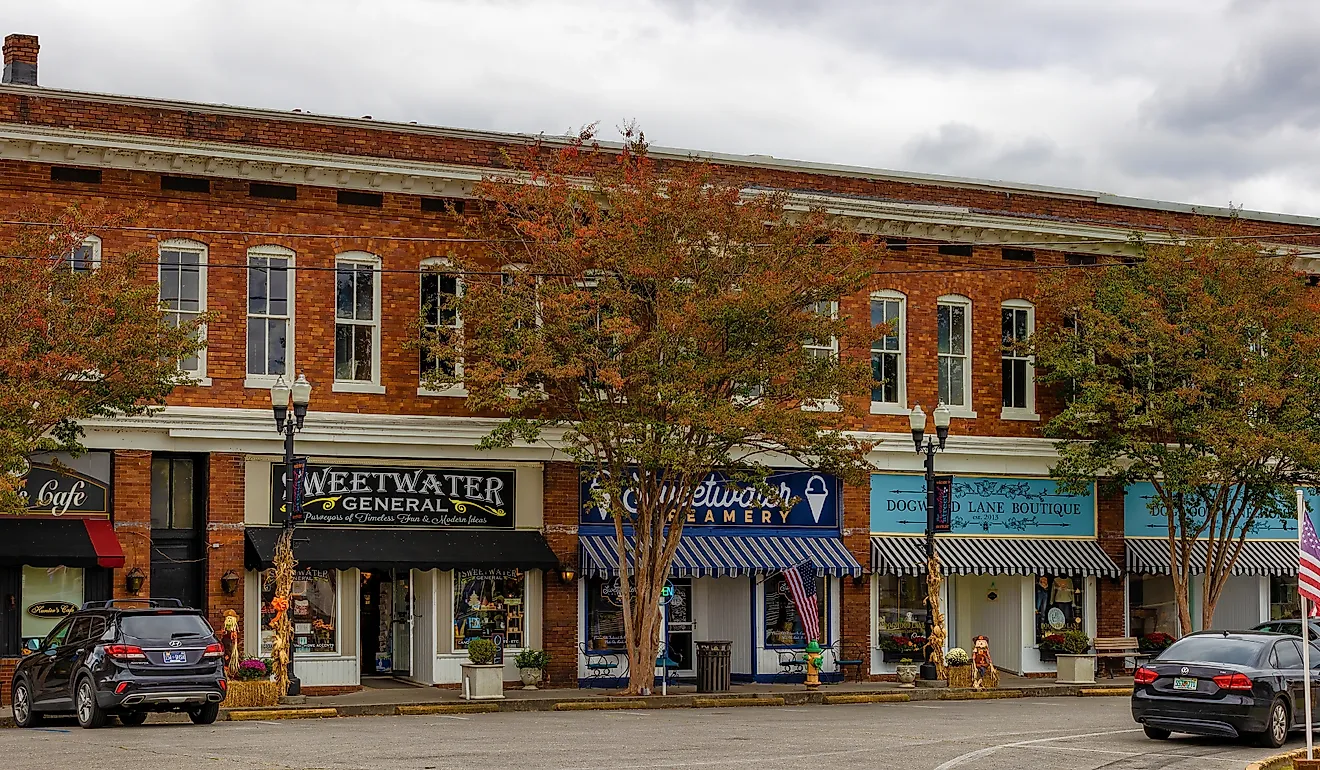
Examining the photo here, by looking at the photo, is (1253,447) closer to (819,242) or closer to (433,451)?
(819,242)

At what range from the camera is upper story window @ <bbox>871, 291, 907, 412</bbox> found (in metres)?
35.3

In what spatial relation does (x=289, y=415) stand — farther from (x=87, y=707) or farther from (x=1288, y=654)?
(x=1288, y=654)

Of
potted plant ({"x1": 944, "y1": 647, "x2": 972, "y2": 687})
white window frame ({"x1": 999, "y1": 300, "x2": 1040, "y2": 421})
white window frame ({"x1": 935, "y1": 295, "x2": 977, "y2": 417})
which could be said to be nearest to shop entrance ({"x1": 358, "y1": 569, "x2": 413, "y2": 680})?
potted plant ({"x1": 944, "y1": 647, "x2": 972, "y2": 687})

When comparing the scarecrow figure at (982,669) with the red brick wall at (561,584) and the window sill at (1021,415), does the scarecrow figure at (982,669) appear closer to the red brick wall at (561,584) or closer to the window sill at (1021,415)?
the window sill at (1021,415)

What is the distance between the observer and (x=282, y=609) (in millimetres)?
A: 27203

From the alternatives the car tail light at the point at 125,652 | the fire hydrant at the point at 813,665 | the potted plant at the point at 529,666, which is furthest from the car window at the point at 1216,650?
the car tail light at the point at 125,652

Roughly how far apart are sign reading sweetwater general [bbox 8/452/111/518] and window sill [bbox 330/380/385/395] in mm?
3941

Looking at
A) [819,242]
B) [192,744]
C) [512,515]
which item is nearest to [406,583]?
[512,515]

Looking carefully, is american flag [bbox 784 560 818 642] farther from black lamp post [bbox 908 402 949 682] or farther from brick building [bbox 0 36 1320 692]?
black lamp post [bbox 908 402 949 682]

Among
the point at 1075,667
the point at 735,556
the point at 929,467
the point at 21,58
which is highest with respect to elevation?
the point at 21,58

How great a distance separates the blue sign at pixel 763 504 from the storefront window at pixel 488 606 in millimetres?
1826

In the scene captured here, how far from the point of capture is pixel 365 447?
30500mm

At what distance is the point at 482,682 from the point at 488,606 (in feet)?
10.5

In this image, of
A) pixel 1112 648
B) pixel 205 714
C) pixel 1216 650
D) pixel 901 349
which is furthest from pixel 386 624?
pixel 1216 650
